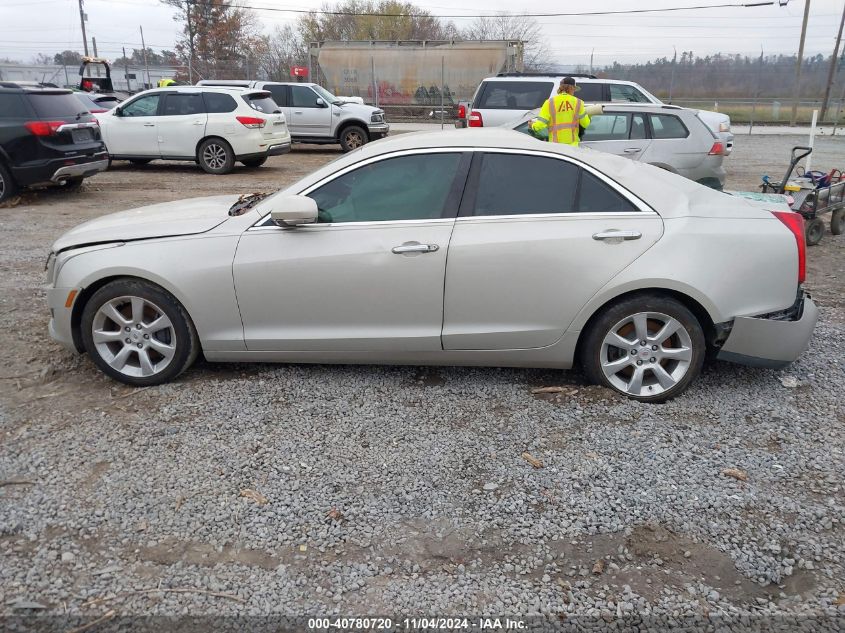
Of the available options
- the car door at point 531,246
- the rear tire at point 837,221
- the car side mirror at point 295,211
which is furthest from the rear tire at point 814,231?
the car side mirror at point 295,211

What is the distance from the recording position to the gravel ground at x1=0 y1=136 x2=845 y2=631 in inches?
101

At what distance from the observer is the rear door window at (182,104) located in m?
14.0

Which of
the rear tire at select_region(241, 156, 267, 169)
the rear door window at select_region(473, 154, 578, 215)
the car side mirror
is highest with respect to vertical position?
the rear door window at select_region(473, 154, 578, 215)

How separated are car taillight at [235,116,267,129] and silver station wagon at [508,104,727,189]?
21.2 feet

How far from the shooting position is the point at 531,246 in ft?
12.8

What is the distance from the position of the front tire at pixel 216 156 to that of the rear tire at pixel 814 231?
34.9 feet

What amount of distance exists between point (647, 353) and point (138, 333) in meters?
3.12

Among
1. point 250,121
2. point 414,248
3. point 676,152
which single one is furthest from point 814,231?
point 250,121

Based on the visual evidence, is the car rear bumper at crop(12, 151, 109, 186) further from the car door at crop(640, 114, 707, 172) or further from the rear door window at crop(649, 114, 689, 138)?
the rear door window at crop(649, 114, 689, 138)

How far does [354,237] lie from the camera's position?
4.00m

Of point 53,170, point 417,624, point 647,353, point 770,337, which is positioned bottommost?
point 417,624

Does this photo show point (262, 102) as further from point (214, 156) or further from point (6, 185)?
point (6, 185)

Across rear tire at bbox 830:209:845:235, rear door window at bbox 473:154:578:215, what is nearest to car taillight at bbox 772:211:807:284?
rear door window at bbox 473:154:578:215

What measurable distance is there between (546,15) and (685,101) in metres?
9.32
